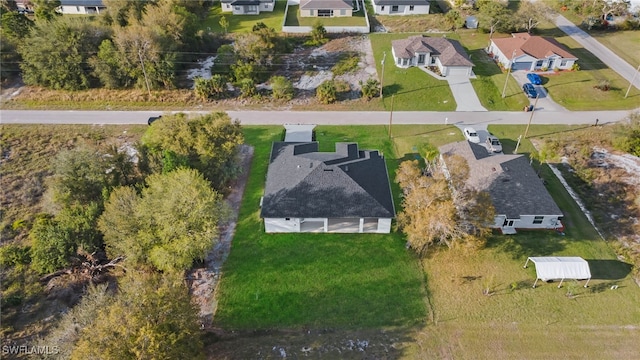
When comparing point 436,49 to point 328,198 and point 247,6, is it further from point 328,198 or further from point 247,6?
point 247,6

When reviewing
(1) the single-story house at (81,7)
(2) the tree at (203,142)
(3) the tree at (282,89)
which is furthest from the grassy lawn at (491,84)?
(1) the single-story house at (81,7)

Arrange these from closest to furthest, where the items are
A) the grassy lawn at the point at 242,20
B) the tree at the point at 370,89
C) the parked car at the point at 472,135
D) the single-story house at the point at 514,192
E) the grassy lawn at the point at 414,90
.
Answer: the single-story house at the point at 514,192 → the parked car at the point at 472,135 → the grassy lawn at the point at 414,90 → the tree at the point at 370,89 → the grassy lawn at the point at 242,20

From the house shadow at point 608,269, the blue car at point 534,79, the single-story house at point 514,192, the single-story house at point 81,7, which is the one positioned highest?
the single-story house at point 81,7

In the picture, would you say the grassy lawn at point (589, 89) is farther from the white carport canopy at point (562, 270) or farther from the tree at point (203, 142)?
the tree at point (203, 142)

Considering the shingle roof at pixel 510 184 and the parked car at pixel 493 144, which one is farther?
the parked car at pixel 493 144

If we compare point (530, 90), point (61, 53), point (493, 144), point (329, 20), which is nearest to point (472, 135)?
point (493, 144)

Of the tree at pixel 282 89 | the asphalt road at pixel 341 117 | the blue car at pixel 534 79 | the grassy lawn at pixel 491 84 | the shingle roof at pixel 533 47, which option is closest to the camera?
the asphalt road at pixel 341 117
